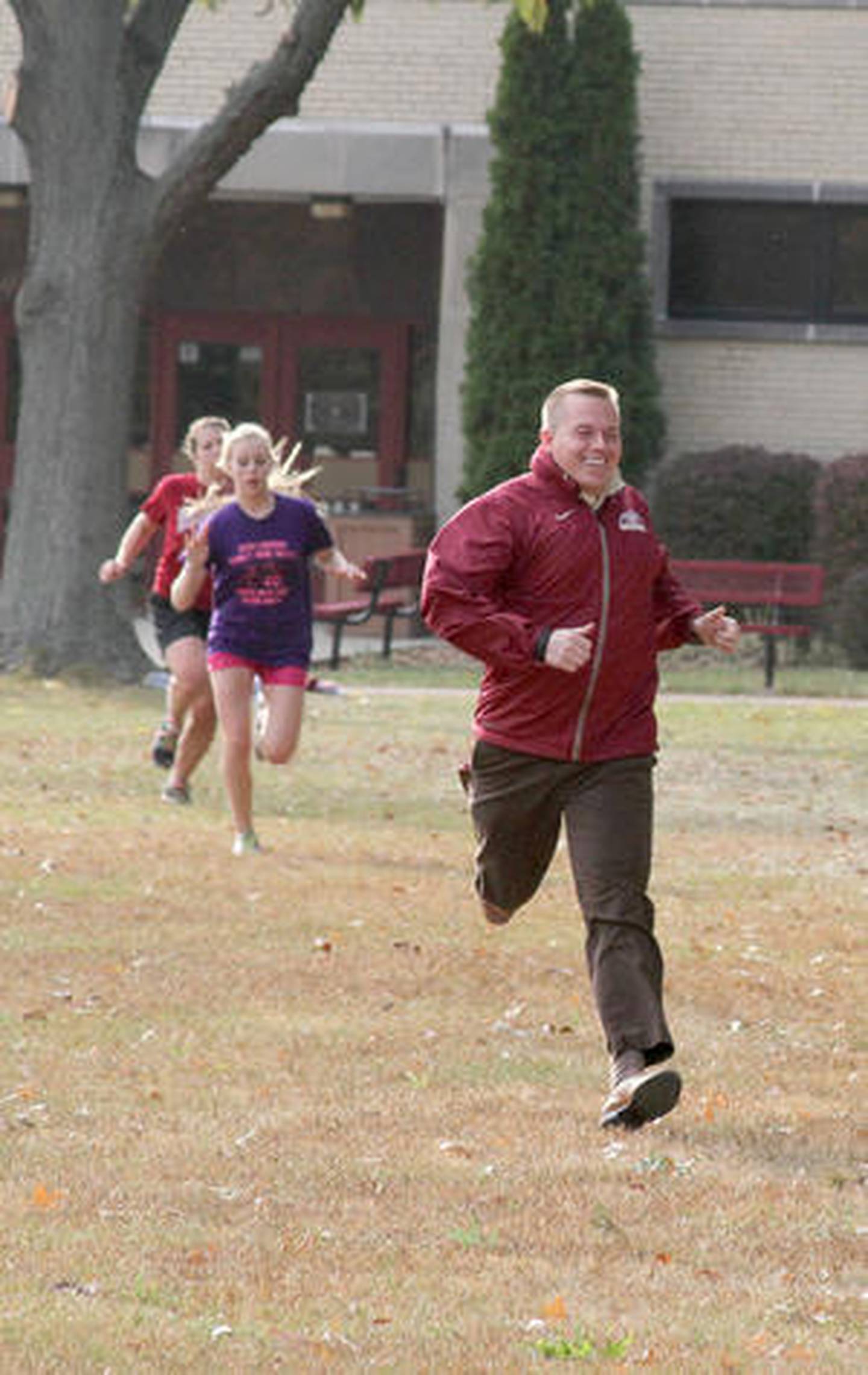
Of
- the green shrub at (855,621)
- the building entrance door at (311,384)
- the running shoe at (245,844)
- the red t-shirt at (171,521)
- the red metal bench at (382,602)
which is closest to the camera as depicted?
the running shoe at (245,844)

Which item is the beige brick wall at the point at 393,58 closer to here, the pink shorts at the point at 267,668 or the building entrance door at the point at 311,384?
the building entrance door at the point at 311,384

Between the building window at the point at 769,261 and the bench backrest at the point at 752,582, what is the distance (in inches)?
170

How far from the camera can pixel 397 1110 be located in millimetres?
8344

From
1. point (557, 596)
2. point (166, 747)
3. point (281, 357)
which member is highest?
point (557, 596)

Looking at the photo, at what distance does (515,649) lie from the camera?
797 cm

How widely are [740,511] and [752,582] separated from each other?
2.16m

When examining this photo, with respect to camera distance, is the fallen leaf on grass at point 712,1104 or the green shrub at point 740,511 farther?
the green shrub at point 740,511

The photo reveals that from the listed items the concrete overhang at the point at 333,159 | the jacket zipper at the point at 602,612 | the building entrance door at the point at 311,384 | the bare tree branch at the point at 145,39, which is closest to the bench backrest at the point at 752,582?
the concrete overhang at the point at 333,159

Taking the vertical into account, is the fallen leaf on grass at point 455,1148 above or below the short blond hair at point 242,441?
below

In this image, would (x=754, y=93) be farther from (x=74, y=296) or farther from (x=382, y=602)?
(x=74, y=296)

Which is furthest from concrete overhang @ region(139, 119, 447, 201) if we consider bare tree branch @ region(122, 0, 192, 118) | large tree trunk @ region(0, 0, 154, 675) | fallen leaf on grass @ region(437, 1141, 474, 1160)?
fallen leaf on grass @ region(437, 1141, 474, 1160)

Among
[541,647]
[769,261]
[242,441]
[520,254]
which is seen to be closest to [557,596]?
[541,647]

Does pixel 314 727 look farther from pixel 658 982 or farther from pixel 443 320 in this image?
pixel 658 982

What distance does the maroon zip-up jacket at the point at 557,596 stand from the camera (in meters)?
8.11
